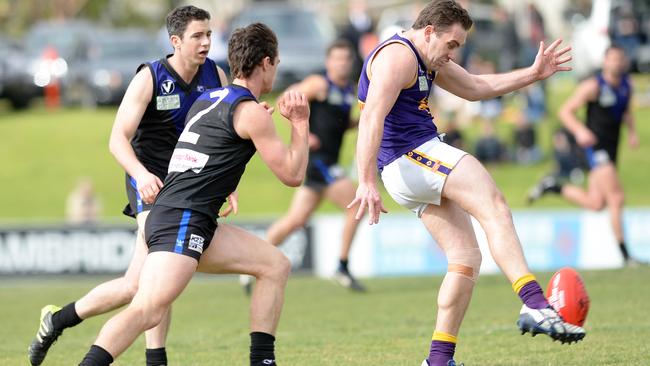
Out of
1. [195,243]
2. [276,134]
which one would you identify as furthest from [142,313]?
[276,134]

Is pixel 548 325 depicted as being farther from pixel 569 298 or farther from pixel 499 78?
pixel 499 78

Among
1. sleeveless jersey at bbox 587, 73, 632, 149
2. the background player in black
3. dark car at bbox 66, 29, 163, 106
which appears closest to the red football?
the background player in black

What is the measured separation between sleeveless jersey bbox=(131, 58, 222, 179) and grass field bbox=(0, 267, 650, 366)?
4.63 feet

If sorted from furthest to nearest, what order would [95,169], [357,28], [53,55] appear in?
1. [53,55]
2. [95,169]
3. [357,28]

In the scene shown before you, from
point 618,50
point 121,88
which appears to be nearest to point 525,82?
point 618,50

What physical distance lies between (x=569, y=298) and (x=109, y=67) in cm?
2354

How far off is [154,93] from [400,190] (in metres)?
1.68

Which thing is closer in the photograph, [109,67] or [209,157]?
[209,157]

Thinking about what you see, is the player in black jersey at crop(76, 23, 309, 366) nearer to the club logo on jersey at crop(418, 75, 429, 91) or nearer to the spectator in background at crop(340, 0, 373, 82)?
the club logo on jersey at crop(418, 75, 429, 91)

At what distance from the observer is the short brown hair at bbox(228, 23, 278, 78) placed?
607 cm

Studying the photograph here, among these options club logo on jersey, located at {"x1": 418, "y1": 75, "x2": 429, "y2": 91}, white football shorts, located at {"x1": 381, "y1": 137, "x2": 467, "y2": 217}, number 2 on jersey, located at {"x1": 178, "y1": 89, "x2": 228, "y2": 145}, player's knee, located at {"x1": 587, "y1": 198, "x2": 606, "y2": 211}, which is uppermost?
player's knee, located at {"x1": 587, "y1": 198, "x2": 606, "y2": 211}

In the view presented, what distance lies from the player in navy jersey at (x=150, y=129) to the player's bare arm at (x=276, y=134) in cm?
88

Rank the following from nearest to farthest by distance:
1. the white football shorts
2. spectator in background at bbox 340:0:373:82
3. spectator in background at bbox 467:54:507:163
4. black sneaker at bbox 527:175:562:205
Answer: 1. the white football shorts
2. black sneaker at bbox 527:175:562:205
3. spectator in background at bbox 467:54:507:163
4. spectator in background at bbox 340:0:373:82

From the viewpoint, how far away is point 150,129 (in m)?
7.28
